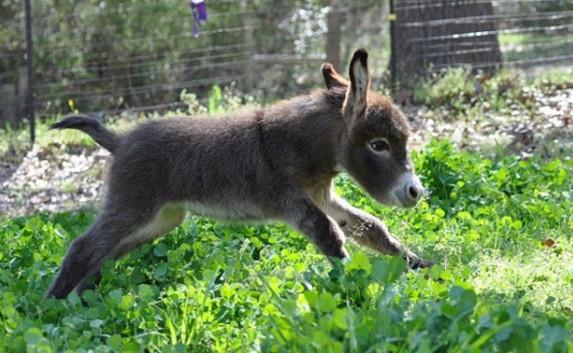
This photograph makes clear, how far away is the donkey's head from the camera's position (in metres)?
6.55

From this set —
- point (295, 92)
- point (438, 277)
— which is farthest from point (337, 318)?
point (295, 92)

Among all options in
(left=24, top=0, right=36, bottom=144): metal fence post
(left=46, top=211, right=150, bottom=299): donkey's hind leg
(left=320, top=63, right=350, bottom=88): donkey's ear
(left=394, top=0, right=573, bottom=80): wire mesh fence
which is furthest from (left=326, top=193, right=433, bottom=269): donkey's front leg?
(left=394, top=0, right=573, bottom=80): wire mesh fence

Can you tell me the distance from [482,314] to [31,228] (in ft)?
13.7

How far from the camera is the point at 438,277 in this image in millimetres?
5762

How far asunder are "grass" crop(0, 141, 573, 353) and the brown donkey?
225mm

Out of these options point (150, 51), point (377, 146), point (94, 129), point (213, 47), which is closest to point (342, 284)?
point (377, 146)

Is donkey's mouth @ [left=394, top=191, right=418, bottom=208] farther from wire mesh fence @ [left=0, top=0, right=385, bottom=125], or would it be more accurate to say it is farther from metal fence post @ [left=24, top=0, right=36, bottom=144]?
wire mesh fence @ [left=0, top=0, right=385, bottom=125]

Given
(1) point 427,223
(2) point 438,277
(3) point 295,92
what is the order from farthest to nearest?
1. (3) point 295,92
2. (1) point 427,223
3. (2) point 438,277

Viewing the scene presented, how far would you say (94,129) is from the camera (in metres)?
6.94

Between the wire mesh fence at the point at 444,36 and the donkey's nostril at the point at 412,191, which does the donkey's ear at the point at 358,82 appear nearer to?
the donkey's nostril at the point at 412,191

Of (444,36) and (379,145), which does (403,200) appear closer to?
(379,145)

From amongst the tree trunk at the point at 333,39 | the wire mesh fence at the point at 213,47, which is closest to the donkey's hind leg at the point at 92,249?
the wire mesh fence at the point at 213,47

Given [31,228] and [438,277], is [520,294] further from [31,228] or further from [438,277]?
[31,228]

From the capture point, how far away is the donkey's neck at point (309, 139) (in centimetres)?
669
